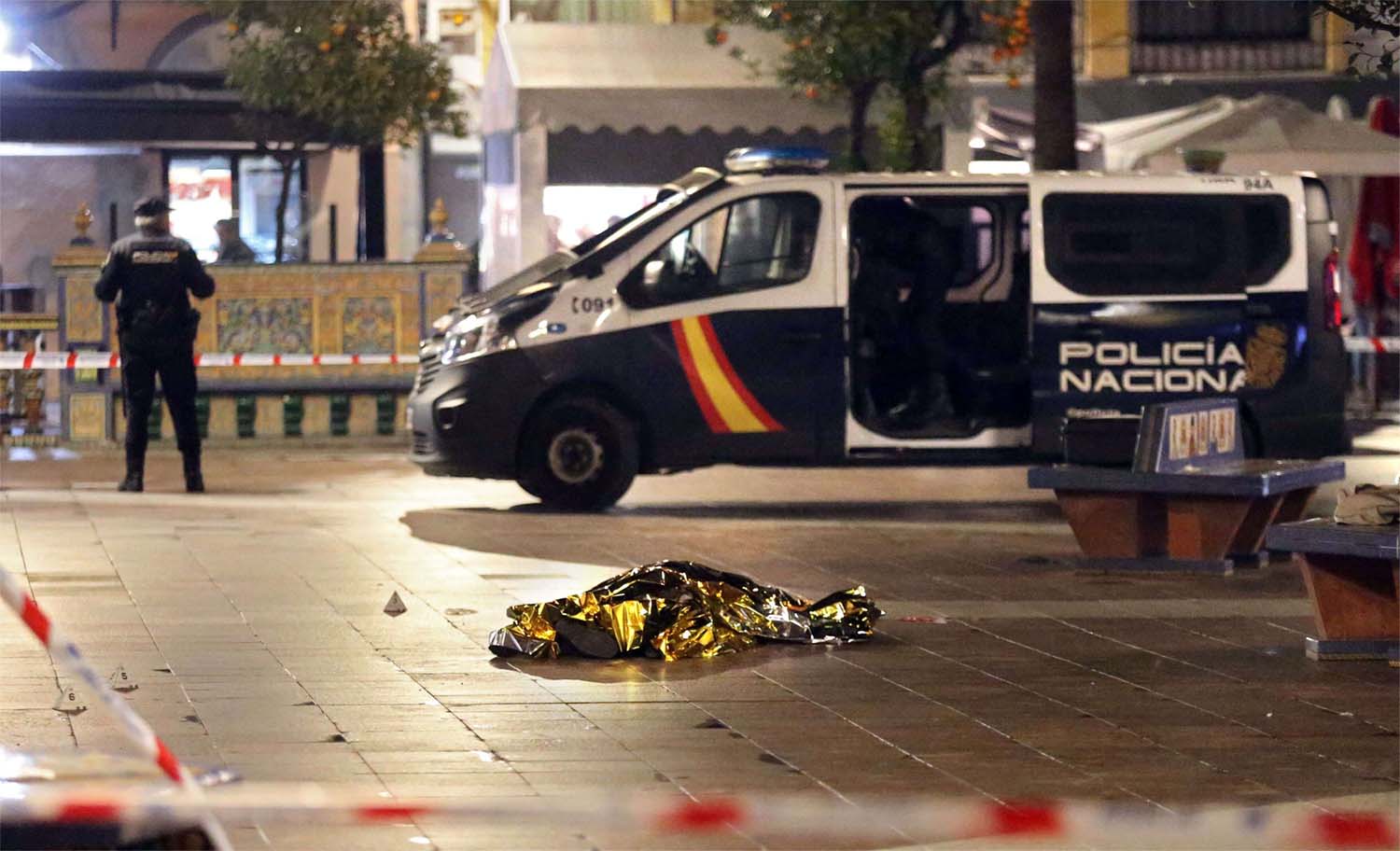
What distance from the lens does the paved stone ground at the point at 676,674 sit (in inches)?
265

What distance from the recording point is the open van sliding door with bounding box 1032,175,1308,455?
14.0m

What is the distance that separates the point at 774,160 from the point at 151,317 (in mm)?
4067

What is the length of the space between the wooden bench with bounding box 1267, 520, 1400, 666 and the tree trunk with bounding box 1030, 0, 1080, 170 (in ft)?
30.3

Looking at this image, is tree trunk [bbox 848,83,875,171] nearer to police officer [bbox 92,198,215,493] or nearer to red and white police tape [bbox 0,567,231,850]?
police officer [bbox 92,198,215,493]

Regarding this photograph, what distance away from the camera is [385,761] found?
683cm

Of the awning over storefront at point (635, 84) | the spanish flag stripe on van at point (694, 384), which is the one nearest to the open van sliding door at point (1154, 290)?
the spanish flag stripe on van at point (694, 384)

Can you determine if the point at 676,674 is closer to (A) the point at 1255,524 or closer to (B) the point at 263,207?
(A) the point at 1255,524

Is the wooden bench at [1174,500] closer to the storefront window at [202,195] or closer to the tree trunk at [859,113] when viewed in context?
the tree trunk at [859,113]

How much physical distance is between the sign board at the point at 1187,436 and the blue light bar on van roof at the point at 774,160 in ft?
11.3

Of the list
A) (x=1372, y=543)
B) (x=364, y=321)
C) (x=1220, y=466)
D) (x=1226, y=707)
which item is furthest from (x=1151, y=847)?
(x=364, y=321)

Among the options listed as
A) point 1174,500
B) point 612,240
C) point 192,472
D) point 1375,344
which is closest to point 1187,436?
point 1174,500

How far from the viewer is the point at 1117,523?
11.4 m

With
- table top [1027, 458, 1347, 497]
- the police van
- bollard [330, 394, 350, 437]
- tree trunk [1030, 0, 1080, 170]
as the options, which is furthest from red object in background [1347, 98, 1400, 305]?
table top [1027, 458, 1347, 497]

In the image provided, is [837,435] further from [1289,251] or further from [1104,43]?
[1104,43]
